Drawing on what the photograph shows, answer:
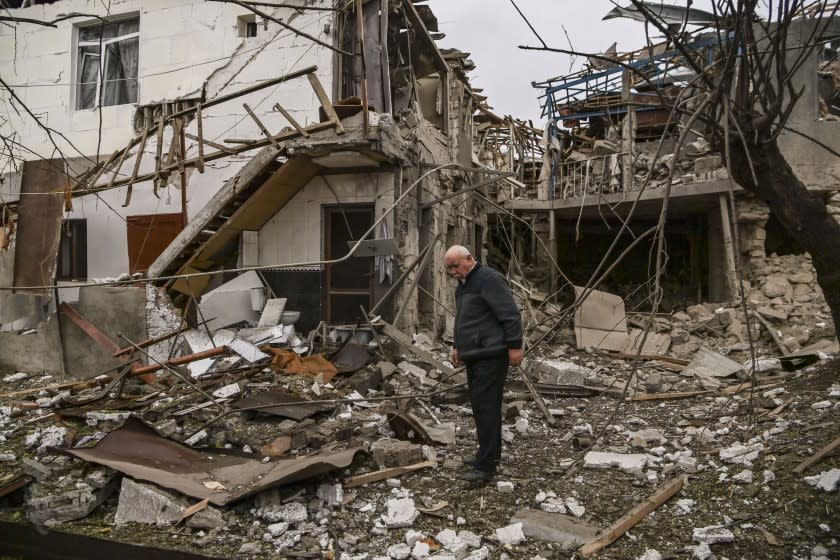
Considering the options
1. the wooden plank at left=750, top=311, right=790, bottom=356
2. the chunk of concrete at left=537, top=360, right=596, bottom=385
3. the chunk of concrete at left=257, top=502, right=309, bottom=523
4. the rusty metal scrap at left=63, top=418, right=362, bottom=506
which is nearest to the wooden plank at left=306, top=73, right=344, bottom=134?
the chunk of concrete at left=537, top=360, right=596, bottom=385

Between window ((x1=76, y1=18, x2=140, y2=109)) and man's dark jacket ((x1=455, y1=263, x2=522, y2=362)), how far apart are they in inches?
368

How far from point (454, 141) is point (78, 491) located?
997cm

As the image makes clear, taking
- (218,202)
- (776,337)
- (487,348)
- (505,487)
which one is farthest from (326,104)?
(776,337)

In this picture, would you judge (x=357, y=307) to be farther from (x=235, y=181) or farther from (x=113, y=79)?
(x=113, y=79)

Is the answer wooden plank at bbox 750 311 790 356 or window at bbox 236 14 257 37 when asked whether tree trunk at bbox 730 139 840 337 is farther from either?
window at bbox 236 14 257 37

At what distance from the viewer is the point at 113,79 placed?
11133mm

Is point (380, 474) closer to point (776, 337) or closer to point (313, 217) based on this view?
point (313, 217)

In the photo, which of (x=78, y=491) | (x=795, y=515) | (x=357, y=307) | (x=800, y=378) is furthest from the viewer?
(x=357, y=307)

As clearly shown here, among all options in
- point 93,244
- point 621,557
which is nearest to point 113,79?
point 93,244

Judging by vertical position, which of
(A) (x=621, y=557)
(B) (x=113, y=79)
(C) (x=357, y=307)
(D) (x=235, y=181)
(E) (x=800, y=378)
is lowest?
(A) (x=621, y=557)

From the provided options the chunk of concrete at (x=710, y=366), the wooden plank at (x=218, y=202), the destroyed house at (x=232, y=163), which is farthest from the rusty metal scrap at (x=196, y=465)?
the chunk of concrete at (x=710, y=366)

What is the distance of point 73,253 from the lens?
36.6ft

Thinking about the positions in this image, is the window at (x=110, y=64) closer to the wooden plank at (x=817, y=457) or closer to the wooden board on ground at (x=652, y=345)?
the wooden board on ground at (x=652, y=345)

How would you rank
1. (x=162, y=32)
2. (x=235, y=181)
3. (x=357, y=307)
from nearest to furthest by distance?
(x=235, y=181) → (x=357, y=307) → (x=162, y=32)
